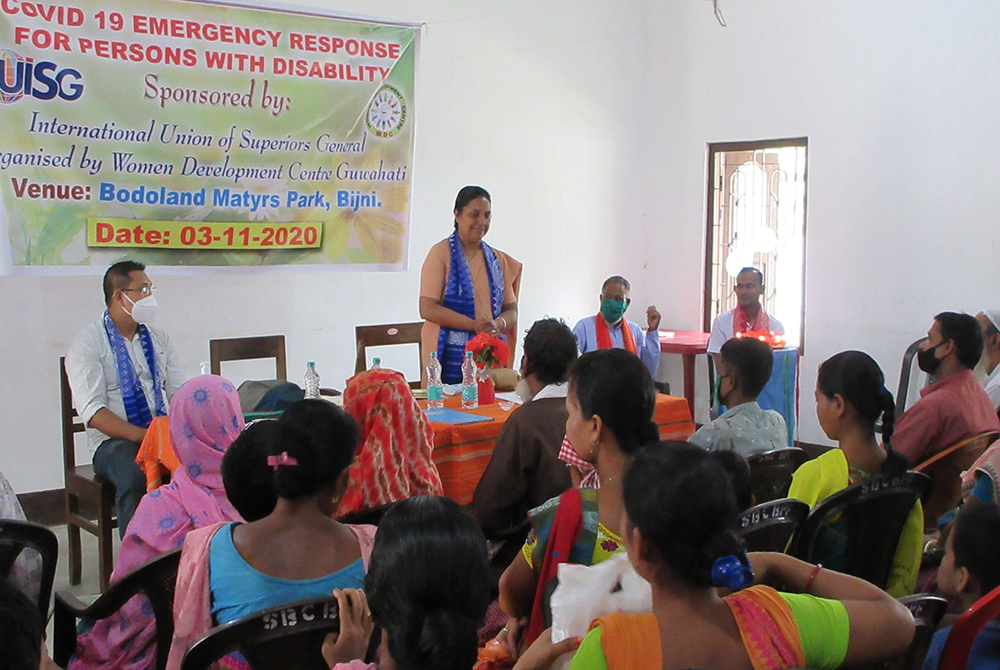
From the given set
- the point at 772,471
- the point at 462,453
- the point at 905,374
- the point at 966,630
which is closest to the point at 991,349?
the point at 905,374

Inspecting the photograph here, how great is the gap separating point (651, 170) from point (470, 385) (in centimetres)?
372

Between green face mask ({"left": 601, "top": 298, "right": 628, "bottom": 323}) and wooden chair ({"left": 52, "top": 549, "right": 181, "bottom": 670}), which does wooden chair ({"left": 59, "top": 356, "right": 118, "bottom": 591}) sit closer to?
wooden chair ({"left": 52, "top": 549, "right": 181, "bottom": 670})

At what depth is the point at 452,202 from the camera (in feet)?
19.8

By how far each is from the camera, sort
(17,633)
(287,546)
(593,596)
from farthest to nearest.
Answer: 1. (287,546)
2. (593,596)
3. (17,633)

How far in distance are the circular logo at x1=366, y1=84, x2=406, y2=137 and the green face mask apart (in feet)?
5.16

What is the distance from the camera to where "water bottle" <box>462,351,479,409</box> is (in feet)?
12.9

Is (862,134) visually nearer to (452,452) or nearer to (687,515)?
(452,452)

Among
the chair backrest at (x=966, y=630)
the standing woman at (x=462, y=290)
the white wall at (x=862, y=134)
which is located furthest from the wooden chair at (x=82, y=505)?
the white wall at (x=862, y=134)

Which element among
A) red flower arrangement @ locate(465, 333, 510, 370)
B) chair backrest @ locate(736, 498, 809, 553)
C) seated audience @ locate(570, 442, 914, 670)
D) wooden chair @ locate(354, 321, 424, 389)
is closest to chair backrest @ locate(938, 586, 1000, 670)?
seated audience @ locate(570, 442, 914, 670)

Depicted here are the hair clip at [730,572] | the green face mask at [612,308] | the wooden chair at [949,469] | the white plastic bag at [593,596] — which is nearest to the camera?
the hair clip at [730,572]

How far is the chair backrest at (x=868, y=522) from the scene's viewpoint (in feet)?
7.55

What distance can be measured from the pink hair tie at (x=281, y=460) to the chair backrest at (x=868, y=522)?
1173 mm

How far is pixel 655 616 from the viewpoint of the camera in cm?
133

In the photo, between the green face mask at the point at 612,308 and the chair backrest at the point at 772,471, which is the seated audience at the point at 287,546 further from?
the green face mask at the point at 612,308
